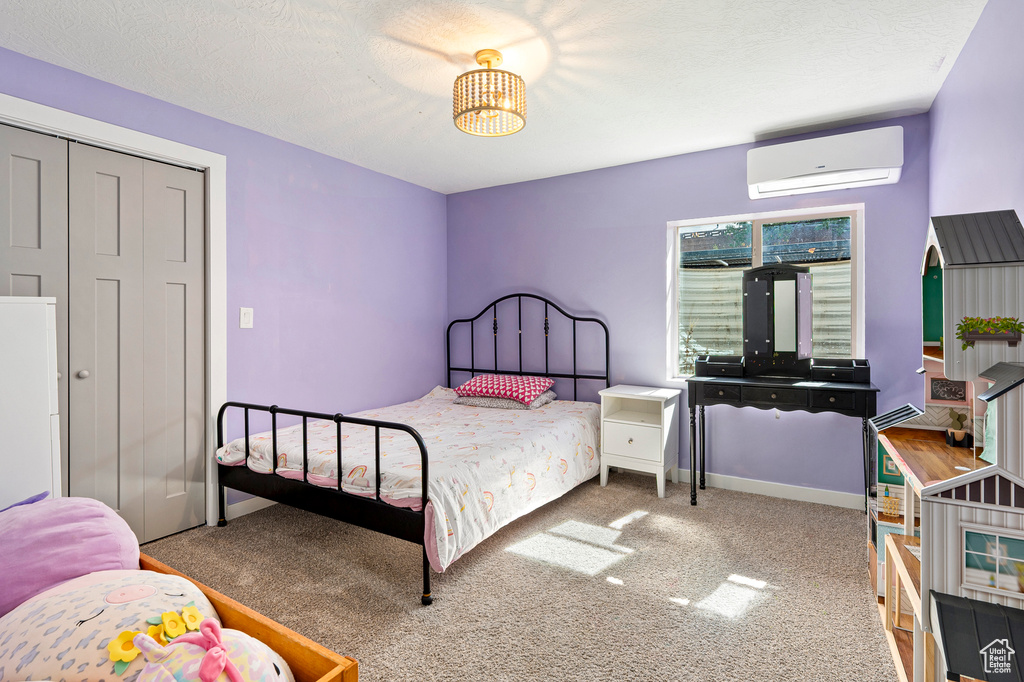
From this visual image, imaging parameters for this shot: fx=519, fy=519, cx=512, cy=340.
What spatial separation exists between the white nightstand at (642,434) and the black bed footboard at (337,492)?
1600mm

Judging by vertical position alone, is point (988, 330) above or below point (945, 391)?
above

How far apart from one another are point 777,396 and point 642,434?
837 mm

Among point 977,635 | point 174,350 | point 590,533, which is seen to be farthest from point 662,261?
point 174,350

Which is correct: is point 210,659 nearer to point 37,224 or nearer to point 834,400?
point 37,224

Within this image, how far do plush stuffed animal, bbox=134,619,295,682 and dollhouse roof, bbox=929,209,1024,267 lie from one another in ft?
5.95

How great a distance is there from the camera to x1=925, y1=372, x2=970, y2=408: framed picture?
1.72 metres

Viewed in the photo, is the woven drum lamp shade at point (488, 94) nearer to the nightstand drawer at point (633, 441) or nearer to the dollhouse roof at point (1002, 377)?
the dollhouse roof at point (1002, 377)

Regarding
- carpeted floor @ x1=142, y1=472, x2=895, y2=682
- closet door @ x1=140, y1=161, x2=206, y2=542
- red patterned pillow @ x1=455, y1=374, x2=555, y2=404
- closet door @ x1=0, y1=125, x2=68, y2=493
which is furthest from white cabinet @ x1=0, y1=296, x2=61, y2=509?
red patterned pillow @ x1=455, y1=374, x2=555, y2=404

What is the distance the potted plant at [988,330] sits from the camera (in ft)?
4.31

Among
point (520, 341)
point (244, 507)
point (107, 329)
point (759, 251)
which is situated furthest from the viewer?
point (520, 341)

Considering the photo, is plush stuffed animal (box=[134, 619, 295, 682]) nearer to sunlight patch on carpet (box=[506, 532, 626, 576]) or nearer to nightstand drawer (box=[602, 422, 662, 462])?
sunlight patch on carpet (box=[506, 532, 626, 576])

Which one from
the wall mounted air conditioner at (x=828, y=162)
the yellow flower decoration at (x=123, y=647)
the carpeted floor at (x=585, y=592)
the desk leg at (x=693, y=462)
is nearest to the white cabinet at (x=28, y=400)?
the carpeted floor at (x=585, y=592)

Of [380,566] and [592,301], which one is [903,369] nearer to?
[592,301]

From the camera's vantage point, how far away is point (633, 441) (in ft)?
11.3
